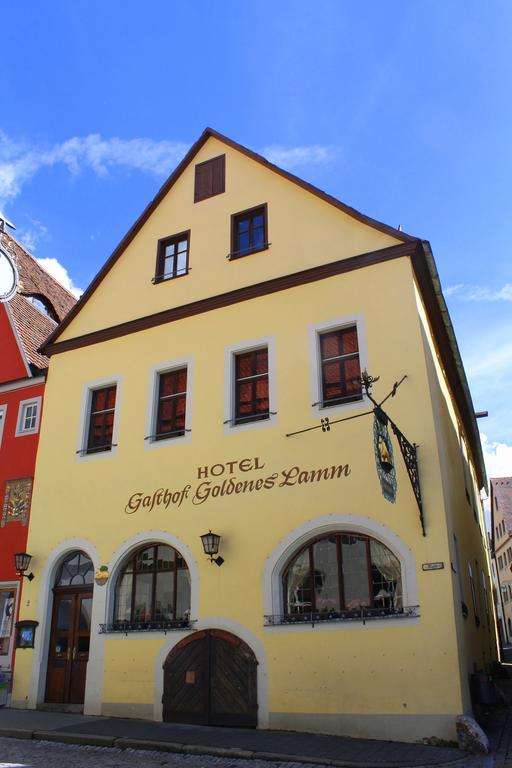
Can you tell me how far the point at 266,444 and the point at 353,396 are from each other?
6.19 feet

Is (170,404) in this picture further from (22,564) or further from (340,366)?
(22,564)

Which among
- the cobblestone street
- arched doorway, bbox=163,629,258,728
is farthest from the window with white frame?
arched doorway, bbox=163,629,258,728

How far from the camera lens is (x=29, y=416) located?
16.5 meters

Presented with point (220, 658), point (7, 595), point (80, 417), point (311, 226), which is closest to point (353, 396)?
point (311, 226)

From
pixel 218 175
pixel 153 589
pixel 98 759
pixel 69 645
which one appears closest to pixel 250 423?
pixel 153 589

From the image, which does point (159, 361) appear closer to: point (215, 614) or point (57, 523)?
point (57, 523)

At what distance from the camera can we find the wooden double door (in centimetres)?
1305

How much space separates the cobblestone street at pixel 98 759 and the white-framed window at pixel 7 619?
4.22m

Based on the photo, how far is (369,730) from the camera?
9758 mm

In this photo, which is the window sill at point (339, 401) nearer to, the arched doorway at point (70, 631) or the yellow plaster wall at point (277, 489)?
the yellow plaster wall at point (277, 489)

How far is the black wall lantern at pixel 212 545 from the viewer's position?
38.8 ft

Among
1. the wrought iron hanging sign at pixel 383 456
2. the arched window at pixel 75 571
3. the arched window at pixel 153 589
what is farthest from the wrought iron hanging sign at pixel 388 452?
the arched window at pixel 75 571

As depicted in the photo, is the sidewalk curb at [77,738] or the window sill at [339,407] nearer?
the sidewalk curb at [77,738]

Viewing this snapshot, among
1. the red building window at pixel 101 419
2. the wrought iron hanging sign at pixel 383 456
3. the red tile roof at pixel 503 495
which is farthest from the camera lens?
the red tile roof at pixel 503 495
